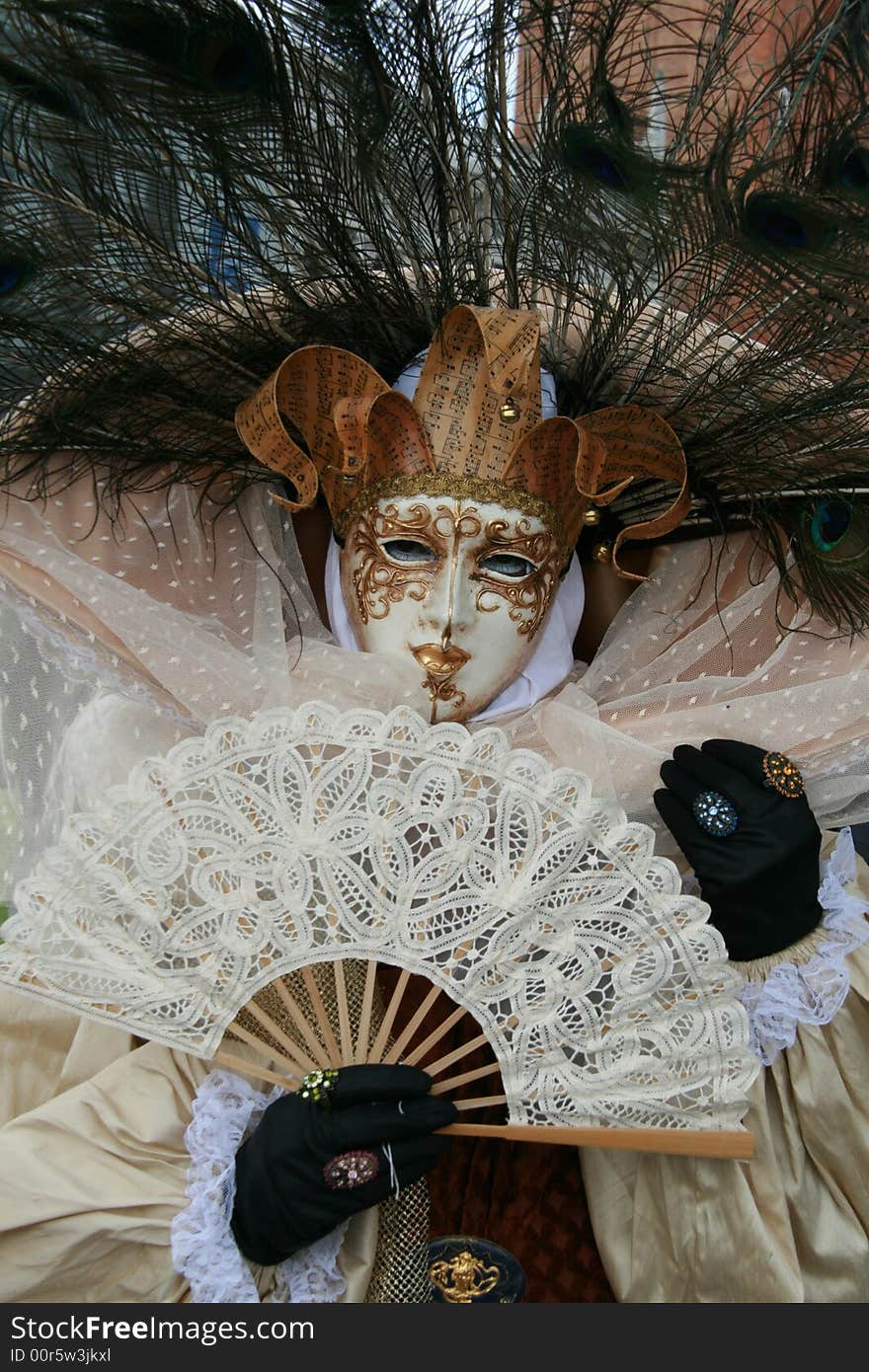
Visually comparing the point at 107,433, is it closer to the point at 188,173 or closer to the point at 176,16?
the point at 188,173

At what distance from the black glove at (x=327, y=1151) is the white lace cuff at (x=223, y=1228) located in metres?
0.03

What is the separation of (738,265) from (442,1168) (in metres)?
1.40

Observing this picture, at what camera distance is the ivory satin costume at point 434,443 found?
172cm

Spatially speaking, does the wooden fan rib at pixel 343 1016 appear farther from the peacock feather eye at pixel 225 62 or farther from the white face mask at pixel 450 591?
the peacock feather eye at pixel 225 62

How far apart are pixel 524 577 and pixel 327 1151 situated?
90 cm

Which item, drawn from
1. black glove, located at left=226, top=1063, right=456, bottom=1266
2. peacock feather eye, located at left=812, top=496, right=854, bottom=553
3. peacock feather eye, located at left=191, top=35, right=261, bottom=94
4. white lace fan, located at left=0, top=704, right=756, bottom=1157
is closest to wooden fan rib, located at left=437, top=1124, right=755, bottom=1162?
white lace fan, located at left=0, top=704, right=756, bottom=1157

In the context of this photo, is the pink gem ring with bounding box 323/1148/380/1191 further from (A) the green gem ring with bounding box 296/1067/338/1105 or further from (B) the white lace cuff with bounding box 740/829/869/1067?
(B) the white lace cuff with bounding box 740/829/869/1067

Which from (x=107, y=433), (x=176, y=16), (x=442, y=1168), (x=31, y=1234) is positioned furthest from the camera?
(x=107, y=433)

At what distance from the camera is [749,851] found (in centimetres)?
178

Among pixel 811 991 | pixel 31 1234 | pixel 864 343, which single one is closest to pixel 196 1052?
pixel 31 1234

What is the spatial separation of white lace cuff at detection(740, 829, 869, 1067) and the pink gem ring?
0.57 m

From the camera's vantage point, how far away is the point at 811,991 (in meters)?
1.74

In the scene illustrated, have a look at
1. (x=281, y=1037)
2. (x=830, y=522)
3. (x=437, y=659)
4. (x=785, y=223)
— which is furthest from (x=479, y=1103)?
(x=785, y=223)

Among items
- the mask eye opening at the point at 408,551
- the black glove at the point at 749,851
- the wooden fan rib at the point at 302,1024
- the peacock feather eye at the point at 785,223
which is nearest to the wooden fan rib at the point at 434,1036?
the wooden fan rib at the point at 302,1024
